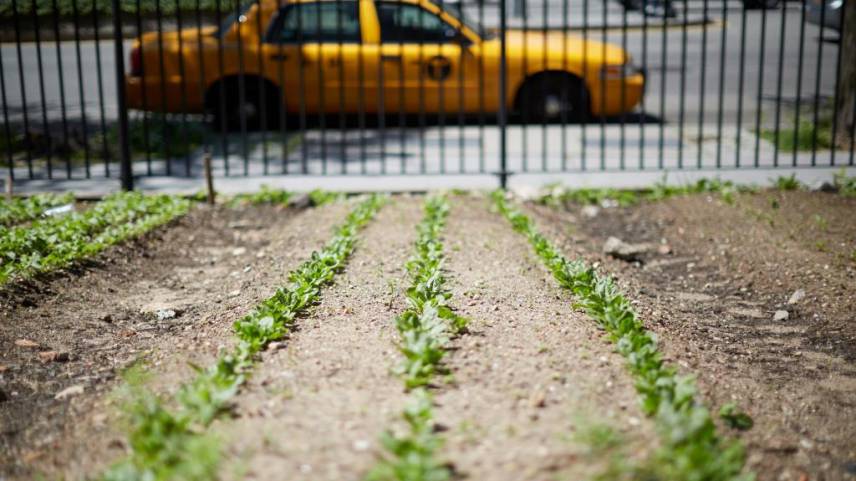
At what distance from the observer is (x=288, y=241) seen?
6.68m

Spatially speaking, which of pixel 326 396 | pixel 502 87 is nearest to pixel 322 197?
pixel 502 87

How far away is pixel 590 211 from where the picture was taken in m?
7.86

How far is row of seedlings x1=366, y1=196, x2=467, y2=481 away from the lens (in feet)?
9.38

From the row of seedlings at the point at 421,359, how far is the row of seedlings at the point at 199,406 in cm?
48

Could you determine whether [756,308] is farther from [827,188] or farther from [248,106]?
[248,106]

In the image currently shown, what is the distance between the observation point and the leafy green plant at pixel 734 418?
3500mm

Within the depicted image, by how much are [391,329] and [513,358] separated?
64cm

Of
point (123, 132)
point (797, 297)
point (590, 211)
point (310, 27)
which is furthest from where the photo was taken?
point (310, 27)

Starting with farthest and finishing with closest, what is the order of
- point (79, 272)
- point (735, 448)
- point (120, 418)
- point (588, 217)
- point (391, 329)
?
point (588, 217) < point (79, 272) < point (391, 329) < point (120, 418) < point (735, 448)

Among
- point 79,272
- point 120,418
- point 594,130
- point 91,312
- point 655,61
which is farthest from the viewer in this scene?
point 655,61

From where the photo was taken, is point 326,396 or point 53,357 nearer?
point 326,396

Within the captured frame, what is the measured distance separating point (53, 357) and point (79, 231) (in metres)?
2.14

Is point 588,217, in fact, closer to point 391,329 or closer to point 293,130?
point 391,329

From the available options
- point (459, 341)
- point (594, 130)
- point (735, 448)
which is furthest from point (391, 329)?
point (594, 130)
